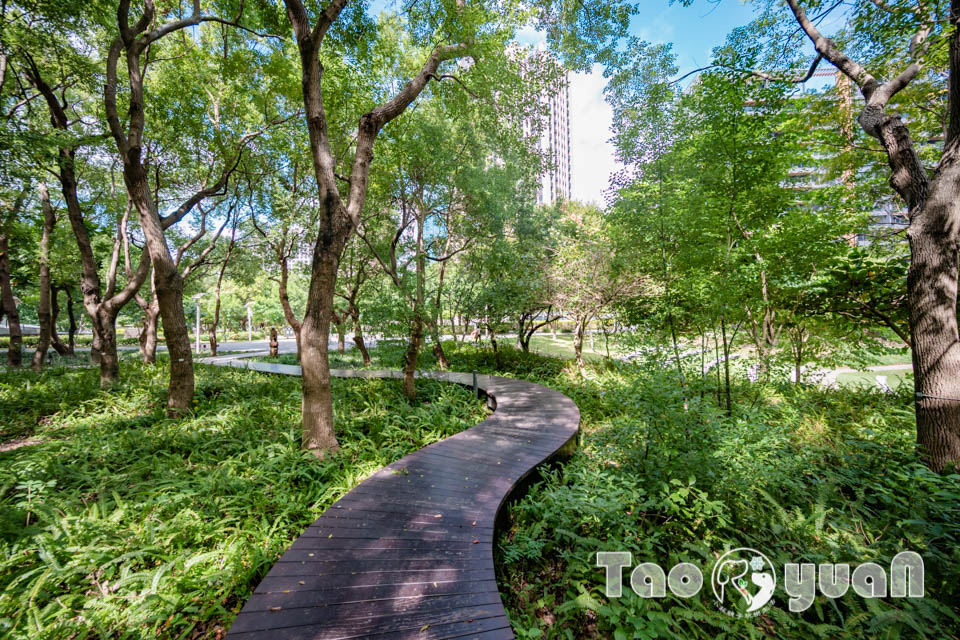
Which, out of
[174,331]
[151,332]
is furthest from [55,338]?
[174,331]

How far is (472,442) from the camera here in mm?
5074

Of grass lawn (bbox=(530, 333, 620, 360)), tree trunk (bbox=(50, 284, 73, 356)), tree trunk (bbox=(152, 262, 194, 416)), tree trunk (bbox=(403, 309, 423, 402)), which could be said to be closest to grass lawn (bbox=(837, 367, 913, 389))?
grass lawn (bbox=(530, 333, 620, 360))

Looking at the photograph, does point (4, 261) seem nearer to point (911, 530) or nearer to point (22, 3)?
point (22, 3)

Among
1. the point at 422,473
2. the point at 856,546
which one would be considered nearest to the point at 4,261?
the point at 422,473

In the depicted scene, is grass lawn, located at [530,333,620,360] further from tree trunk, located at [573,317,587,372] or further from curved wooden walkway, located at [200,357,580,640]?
curved wooden walkway, located at [200,357,580,640]

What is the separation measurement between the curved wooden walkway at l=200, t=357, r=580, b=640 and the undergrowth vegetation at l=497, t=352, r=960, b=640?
42 centimetres

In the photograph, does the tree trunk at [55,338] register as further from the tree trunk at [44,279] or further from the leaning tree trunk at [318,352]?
the leaning tree trunk at [318,352]

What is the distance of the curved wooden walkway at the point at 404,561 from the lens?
2100mm

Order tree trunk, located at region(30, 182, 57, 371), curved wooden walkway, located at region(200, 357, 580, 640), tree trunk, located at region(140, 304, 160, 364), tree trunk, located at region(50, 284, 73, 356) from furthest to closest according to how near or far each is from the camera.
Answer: tree trunk, located at region(50, 284, 73, 356), tree trunk, located at region(140, 304, 160, 364), tree trunk, located at region(30, 182, 57, 371), curved wooden walkway, located at region(200, 357, 580, 640)

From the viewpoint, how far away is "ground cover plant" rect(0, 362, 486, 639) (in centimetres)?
238

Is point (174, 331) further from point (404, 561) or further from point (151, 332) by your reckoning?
point (151, 332)

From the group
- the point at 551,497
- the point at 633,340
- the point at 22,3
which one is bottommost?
the point at 551,497

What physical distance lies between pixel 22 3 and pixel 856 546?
13433 millimetres

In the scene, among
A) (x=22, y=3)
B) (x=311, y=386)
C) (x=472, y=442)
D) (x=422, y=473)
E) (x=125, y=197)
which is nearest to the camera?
(x=422, y=473)
